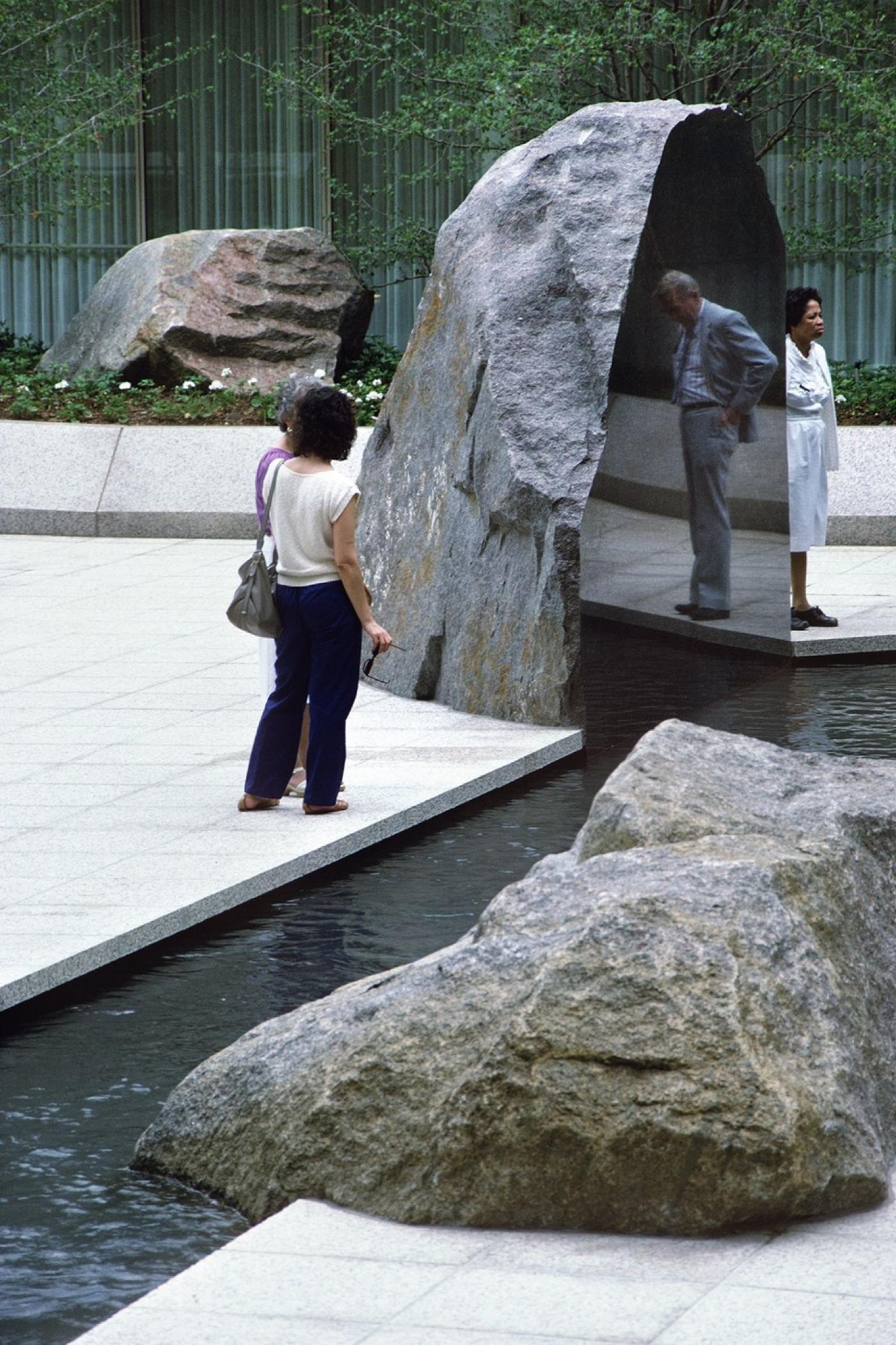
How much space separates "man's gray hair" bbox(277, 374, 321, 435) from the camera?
23.4 ft

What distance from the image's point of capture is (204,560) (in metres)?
14.5

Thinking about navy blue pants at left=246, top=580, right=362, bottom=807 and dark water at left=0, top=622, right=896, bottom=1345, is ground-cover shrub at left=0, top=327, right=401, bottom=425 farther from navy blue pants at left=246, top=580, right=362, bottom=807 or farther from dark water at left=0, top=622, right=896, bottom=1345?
navy blue pants at left=246, top=580, right=362, bottom=807

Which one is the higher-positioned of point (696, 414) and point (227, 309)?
point (227, 309)

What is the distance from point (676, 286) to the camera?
31.7 ft

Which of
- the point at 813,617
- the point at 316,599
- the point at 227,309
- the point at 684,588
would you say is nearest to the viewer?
the point at 316,599

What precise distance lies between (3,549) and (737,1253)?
40.3 feet

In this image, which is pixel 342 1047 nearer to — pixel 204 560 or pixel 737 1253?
pixel 737 1253

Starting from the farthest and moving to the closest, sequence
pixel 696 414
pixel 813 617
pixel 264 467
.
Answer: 1. pixel 813 617
2. pixel 696 414
3. pixel 264 467

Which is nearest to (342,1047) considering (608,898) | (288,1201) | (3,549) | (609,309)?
(288,1201)

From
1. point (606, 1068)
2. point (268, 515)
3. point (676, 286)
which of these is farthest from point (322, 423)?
point (606, 1068)

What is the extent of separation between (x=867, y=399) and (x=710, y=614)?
7.12 m

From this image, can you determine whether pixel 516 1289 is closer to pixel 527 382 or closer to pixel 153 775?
pixel 153 775

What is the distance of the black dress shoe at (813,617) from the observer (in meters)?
11.5

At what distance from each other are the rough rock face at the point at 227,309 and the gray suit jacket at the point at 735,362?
27.3 ft
